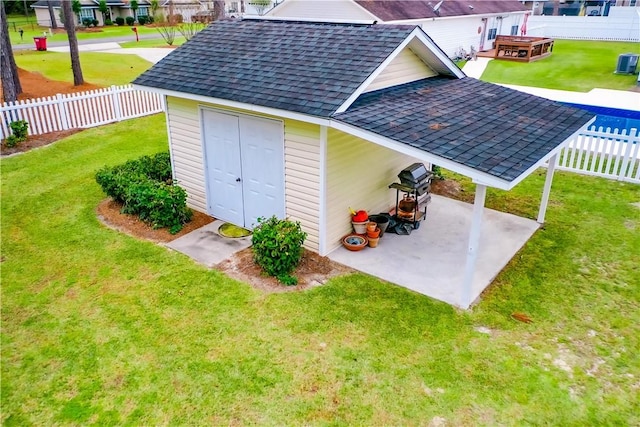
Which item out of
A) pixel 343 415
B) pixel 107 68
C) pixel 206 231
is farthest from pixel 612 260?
pixel 107 68

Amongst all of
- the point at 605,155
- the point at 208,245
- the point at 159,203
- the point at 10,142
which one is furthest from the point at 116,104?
the point at 605,155

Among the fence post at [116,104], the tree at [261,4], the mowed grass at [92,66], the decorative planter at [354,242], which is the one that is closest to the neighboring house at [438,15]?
the fence post at [116,104]

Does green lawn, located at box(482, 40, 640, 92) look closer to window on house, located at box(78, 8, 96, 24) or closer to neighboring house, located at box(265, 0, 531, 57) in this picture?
neighboring house, located at box(265, 0, 531, 57)

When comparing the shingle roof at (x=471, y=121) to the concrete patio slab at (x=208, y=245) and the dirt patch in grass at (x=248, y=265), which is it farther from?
the concrete patio slab at (x=208, y=245)

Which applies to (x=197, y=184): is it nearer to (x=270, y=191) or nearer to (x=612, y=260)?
(x=270, y=191)

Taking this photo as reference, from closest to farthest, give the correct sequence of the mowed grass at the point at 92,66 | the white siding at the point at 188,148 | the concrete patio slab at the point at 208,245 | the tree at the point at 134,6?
1. the concrete patio slab at the point at 208,245
2. the white siding at the point at 188,148
3. the mowed grass at the point at 92,66
4. the tree at the point at 134,6

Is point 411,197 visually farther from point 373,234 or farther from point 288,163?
point 288,163

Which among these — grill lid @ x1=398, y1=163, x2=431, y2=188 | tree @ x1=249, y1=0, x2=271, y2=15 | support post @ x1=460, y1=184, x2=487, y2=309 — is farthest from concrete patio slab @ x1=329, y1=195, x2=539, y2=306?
tree @ x1=249, y1=0, x2=271, y2=15
